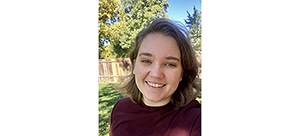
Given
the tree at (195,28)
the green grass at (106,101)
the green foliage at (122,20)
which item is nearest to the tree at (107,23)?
the green foliage at (122,20)

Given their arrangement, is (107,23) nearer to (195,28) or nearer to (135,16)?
(135,16)

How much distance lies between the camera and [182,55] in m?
1.33

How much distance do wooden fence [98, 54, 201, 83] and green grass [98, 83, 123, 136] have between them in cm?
A: 2

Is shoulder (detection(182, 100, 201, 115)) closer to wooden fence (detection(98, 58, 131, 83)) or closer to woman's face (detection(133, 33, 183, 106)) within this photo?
woman's face (detection(133, 33, 183, 106))

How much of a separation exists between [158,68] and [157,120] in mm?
167

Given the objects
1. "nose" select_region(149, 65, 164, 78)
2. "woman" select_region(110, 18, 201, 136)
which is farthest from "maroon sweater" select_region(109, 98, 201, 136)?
"nose" select_region(149, 65, 164, 78)

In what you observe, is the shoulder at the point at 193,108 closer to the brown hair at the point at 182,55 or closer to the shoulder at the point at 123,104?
the brown hair at the point at 182,55
